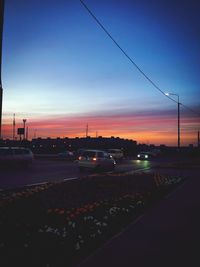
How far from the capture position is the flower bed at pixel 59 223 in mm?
6297

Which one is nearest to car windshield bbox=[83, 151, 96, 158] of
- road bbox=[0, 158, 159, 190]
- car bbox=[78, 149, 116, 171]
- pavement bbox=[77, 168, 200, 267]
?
car bbox=[78, 149, 116, 171]

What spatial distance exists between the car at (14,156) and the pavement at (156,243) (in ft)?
72.4

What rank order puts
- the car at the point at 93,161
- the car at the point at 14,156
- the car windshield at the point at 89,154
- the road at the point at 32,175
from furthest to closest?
the car at the point at 14,156
the car windshield at the point at 89,154
the car at the point at 93,161
the road at the point at 32,175

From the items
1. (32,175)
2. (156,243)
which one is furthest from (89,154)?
(156,243)

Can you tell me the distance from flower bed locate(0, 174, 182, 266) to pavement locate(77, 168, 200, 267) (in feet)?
1.00

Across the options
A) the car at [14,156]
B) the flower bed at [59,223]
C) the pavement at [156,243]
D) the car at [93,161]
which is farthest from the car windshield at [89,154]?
the pavement at [156,243]

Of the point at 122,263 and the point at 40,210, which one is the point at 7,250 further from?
the point at 40,210

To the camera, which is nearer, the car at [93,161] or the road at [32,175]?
the road at [32,175]

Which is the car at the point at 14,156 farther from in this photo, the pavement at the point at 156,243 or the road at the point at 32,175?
the pavement at the point at 156,243

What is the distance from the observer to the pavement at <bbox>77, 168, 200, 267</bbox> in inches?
249

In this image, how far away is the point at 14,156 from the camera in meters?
32.4

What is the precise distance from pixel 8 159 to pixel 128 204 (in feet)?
71.0

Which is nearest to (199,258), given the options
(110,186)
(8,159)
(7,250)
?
(7,250)

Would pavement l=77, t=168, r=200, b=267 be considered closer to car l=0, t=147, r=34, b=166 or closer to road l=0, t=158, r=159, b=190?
road l=0, t=158, r=159, b=190
